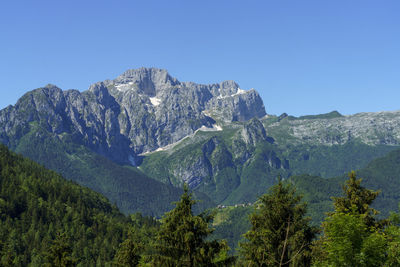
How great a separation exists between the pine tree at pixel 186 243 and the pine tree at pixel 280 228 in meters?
6.54

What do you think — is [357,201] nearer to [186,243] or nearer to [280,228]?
[280,228]

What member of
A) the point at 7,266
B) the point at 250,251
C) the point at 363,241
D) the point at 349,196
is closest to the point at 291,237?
the point at 250,251

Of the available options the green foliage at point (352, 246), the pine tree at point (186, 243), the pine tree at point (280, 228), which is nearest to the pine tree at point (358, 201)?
the pine tree at point (280, 228)

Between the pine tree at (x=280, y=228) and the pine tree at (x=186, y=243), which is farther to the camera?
the pine tree at (x=280, y=228)

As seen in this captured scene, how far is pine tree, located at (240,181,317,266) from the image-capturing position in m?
40.8

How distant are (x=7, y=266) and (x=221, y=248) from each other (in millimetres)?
46236

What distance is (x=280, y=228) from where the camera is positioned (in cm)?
4169

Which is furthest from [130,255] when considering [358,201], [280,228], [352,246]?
[352,246]

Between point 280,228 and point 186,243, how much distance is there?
11.7m

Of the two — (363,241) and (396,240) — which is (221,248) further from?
(396,240)

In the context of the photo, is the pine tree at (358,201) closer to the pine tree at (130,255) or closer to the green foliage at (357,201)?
the green foliage at (357,201)

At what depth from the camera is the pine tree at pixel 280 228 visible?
1604 inches

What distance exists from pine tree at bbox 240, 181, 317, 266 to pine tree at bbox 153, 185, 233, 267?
6542 millimetres

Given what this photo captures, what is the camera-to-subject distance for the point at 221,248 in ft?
116
